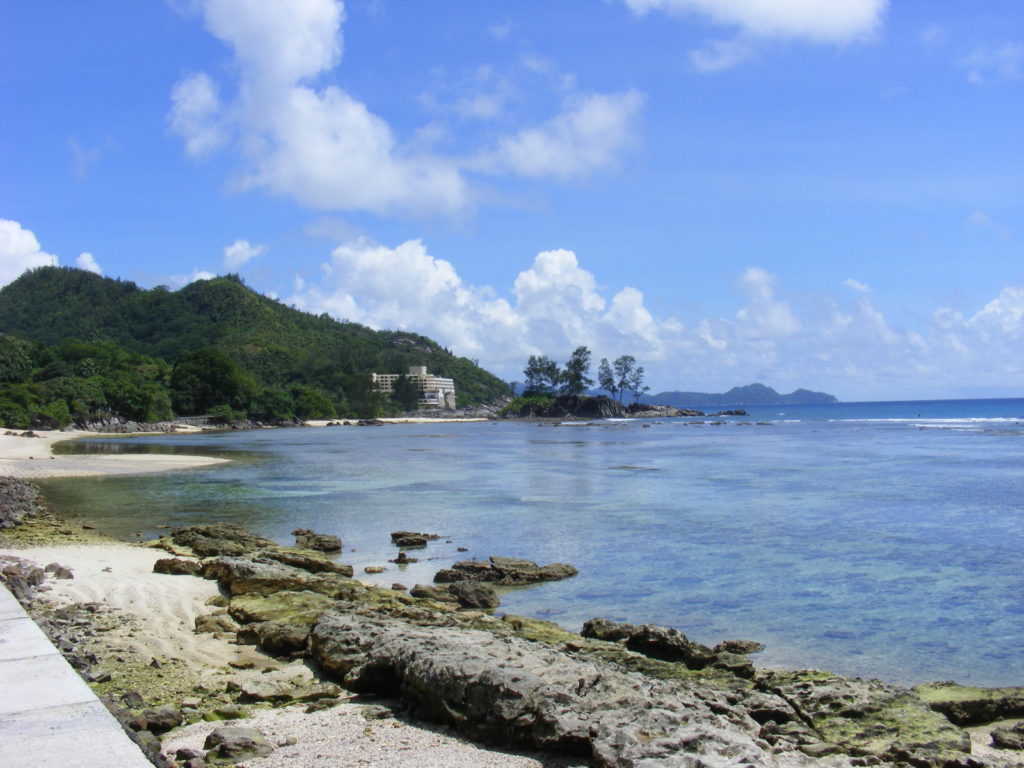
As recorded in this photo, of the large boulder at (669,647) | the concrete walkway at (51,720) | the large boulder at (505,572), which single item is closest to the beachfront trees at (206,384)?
the large boulder at (505,572)

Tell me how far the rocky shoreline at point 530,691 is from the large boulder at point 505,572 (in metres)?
3.48

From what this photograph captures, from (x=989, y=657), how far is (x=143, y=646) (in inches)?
450

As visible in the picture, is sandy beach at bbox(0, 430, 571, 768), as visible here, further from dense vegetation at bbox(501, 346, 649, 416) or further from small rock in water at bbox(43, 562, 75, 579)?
dense vegetation at bbox(501, 346, 649, 416)

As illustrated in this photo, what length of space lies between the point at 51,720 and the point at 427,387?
187354 mm

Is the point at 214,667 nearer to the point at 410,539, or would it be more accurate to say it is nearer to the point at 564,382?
the point at 410,539

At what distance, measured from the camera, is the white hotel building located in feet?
609

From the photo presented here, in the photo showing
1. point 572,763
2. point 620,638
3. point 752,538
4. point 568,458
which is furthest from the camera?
point 568,458

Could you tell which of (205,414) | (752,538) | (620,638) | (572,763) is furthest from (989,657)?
(205,414)

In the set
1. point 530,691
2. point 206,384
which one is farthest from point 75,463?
point 206,384

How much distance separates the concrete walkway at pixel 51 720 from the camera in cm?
468

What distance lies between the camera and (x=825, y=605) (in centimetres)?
1364

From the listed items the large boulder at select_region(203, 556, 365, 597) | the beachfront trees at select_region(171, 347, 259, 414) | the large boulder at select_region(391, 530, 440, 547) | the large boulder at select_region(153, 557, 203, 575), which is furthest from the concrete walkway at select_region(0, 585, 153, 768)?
the beachfront trees at select_region(171, 347, 259, 414)

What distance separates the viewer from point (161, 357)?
505 feet

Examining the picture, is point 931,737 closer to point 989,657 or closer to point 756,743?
point 756,743
